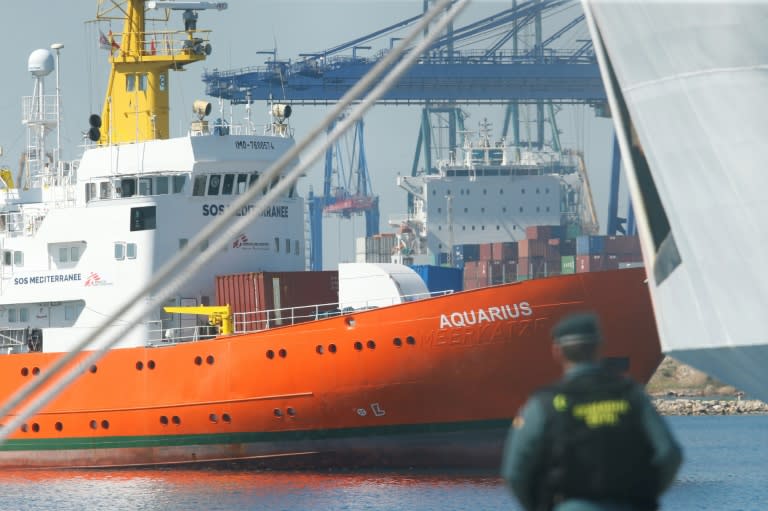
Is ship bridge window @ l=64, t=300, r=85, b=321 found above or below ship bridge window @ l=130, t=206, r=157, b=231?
below

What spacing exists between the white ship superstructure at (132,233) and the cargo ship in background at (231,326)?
3cm

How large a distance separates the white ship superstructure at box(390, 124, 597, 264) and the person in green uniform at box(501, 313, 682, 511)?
8675 centimetres

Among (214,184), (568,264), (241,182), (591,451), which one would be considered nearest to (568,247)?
(568,264)

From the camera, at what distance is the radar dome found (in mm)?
28141

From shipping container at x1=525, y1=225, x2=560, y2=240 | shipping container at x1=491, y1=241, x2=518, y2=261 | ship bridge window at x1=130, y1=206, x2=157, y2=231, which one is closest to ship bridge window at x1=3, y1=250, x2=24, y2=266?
ship bridge window at x1=130, y1=206, x2=157, y2=231

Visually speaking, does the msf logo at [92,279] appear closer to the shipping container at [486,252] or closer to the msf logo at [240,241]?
the msf logo at [240,241]

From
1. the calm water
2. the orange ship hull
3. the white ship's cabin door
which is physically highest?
the white ship's cabin door

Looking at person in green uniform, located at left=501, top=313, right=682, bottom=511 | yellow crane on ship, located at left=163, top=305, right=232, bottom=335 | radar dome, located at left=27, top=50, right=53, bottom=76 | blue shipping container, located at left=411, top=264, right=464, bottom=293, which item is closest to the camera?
person in green uniform, located at left=501, top=313, right=682, bottom=511

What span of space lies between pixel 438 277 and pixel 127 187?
5833 mm

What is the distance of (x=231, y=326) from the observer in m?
22.5

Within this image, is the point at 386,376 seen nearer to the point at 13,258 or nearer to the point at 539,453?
the point at 13,258

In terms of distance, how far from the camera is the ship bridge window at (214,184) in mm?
24438

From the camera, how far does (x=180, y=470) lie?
892 inches

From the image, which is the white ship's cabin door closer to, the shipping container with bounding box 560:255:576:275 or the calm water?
the calm water
